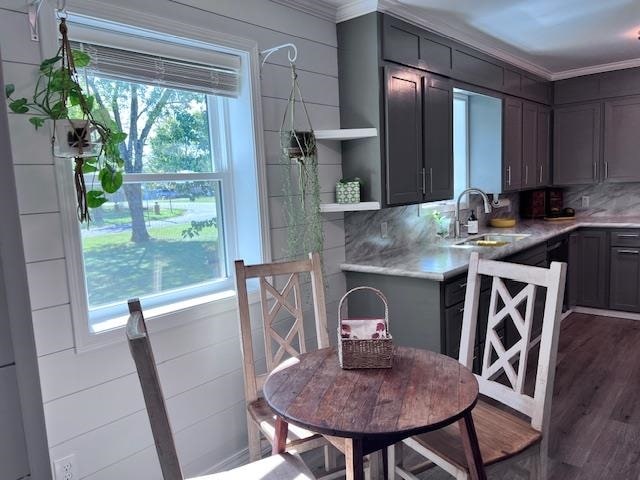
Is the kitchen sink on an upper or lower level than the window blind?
lower

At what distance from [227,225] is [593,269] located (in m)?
3.84

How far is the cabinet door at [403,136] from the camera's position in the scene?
277 cm

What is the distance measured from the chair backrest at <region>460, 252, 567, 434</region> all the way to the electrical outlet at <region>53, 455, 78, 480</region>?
158 cm

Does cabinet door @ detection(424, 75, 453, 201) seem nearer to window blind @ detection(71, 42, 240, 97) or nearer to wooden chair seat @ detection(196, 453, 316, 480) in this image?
window blind @ detection(71, 42, 240, 97)

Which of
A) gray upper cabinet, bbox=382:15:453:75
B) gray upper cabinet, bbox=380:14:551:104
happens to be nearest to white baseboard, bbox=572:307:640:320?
gray upper cabinet, bbox=380:14:551:104

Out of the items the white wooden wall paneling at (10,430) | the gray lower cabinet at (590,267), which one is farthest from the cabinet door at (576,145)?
the white wooden wall paneling at (10,430)

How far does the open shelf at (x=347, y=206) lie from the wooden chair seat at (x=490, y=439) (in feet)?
4.40

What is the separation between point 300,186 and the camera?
8.45ft

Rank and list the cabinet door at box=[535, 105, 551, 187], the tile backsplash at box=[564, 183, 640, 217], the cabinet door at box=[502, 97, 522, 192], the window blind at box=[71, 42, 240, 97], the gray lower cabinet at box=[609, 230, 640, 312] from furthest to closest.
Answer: the tile backsplash at box=[564, 183, 640, 217]
the cabinet door at box=[535, 105, 551, 187]
the gray lower cabinet at box=[609, 230, 640, 312]
the cabinet door at box=[502, 97, 522, 192]
the window blind at box=[71, 42, 240, 97]

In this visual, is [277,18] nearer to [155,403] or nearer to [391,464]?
[155,403]

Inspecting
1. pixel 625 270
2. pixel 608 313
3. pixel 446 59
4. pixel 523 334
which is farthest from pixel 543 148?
pixel 523 334

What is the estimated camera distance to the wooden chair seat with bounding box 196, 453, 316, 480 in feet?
4.87

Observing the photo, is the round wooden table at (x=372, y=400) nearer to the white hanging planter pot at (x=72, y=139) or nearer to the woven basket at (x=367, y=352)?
the woven basket at (x=367, y=352)

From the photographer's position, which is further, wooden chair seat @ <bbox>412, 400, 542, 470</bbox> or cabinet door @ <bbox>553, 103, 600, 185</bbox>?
cabinet door @ <bbox>553, 103, 600, 185</bbox>
